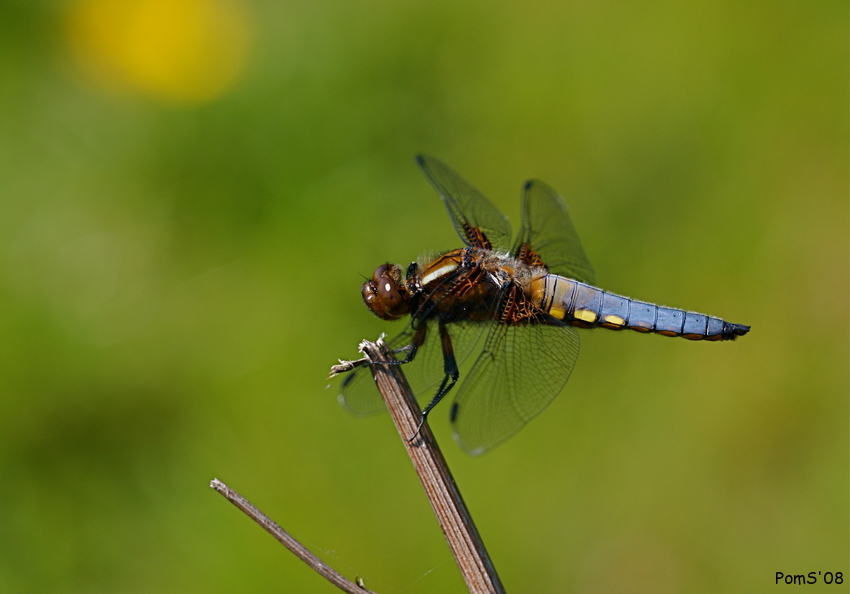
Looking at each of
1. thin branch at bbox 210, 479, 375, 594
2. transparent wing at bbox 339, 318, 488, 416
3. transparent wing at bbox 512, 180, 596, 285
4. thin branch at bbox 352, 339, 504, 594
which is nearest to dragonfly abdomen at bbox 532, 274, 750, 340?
transparent wing at bbox 512, 180, 596, 285

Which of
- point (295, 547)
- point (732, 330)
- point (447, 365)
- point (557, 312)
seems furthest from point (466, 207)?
point (295, 547)

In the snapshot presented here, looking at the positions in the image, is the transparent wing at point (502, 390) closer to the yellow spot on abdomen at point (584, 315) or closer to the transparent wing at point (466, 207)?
the yellow spot on abdomen at point (584, 315)

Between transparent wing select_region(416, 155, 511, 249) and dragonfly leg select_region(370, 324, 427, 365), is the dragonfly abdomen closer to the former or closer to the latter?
transparent wing select_region(416, 155, 511, 249)

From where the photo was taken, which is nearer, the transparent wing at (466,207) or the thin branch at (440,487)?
the thin branch at (440,487)

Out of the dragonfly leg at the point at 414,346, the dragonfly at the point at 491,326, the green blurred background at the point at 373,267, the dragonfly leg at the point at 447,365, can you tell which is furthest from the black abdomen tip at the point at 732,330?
the dragonfly leg at the point at 414,346

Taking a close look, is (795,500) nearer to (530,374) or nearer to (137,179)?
(530,374)

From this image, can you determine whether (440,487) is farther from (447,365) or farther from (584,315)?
(584,315)
